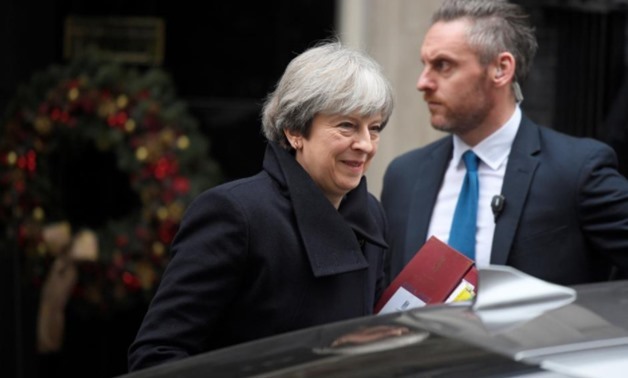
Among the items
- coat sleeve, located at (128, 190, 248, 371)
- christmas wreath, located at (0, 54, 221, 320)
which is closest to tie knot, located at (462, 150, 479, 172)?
coat sleeve, located at (128, 190, 248, 371)

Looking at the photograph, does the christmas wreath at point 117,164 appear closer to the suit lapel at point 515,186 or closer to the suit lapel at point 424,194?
the suit lapel at point 424,194

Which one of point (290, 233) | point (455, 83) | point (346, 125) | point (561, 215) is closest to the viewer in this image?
point (290, 233)

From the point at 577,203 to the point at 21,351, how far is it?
13.6ft

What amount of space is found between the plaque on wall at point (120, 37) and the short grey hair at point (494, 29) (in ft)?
11.6

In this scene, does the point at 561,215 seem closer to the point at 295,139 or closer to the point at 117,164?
the point at 295,139

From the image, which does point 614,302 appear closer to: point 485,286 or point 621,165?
point 485,286

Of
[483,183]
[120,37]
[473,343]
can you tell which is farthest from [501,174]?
[120,37]

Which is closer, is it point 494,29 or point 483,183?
point 483,183

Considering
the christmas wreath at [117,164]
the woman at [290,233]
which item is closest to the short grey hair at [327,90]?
the woman at [290,233]

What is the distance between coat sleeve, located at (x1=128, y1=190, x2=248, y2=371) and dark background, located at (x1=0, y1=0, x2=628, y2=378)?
4.73 metres

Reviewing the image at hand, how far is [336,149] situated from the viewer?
136 inches

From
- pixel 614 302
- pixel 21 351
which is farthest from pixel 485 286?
pixel 21 351

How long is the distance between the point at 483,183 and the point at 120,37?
13.3 feet

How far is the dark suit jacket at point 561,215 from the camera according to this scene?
4.38 meters
